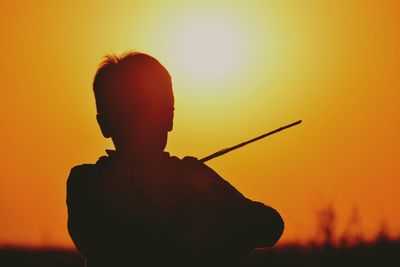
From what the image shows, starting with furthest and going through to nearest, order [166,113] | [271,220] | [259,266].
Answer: [259,266]
[166,113]
[271,220]

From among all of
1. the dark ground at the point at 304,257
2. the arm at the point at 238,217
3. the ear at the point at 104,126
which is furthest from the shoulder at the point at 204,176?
the dark ground at the point at 304,257

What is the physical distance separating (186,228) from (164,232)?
0.21 feet

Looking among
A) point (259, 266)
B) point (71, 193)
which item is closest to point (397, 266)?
point (259, 266)

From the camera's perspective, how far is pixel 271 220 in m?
1.64

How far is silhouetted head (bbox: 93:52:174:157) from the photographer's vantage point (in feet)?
5.72

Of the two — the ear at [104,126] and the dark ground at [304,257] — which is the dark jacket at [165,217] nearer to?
the ear at [104,126]

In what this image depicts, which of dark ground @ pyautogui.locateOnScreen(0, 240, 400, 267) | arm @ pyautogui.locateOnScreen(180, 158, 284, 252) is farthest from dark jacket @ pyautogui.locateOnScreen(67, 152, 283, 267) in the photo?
dark ground @ pyautogui.locateOnScreen(0, 240, 400, 267)

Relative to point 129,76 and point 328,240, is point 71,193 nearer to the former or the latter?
point 129,76

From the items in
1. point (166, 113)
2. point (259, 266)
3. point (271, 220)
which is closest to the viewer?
point (271, 220)

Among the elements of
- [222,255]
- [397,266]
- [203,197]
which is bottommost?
[397,266]

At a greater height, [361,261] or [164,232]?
[164,232]

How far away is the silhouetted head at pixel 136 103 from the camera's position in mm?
1743

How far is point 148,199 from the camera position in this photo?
1682mm

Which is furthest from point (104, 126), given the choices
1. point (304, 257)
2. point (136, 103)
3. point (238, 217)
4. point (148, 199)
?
point (304, 257)
